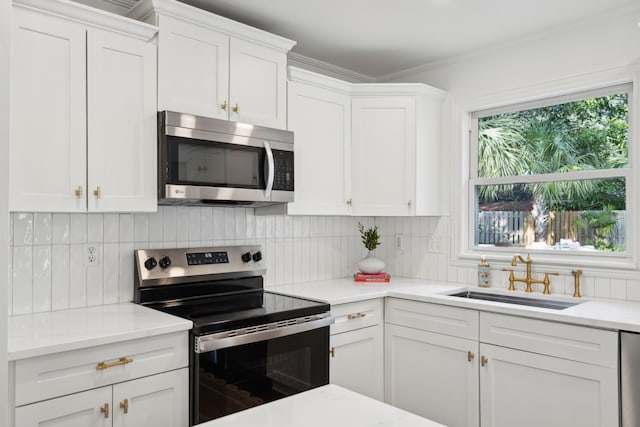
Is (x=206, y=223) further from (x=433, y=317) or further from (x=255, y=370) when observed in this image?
(x=433, y=317)

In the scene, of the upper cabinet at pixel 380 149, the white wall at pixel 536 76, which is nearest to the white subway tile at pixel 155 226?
the upper cabinet at pixel 380 149

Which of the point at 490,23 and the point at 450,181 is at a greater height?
the point at 490,23

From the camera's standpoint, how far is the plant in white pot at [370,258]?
3.36 meters

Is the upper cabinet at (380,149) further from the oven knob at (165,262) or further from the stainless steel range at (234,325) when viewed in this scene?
the oven knob at (165,262)

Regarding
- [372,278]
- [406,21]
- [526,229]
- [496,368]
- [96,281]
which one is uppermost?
[406,21]

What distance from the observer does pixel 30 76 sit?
1.93 meters

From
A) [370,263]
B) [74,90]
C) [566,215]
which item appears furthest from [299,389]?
[566,215]

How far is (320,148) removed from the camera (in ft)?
10.0

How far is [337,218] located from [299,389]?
1477 mm

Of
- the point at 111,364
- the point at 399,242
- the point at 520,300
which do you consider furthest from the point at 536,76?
the point at 111,364

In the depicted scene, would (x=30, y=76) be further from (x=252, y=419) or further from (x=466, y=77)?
(x=466, y=77)

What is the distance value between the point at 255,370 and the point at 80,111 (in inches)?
53.5

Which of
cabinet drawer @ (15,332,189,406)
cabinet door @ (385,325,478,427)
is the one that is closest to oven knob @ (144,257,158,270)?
cabinet drawer @ (15,332,189,406)

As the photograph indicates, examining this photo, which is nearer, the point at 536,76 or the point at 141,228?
the point at 141,228
